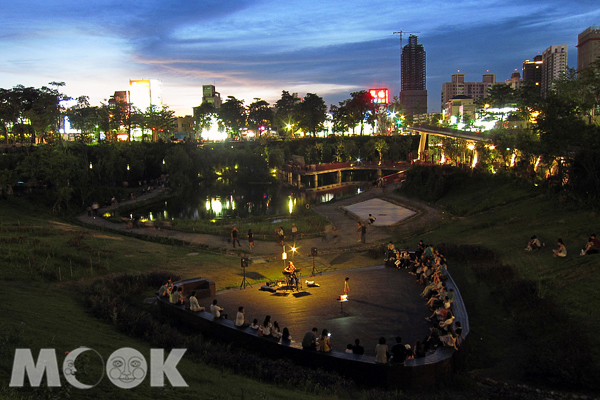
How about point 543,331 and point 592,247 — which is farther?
point 592,247

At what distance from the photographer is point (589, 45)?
11900cm

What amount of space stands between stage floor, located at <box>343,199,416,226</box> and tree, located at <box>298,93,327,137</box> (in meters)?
80.4

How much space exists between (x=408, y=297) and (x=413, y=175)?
35.4 meters

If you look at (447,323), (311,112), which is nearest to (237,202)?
(447,323)

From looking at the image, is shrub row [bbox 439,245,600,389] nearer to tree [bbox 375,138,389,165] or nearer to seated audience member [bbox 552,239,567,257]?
seated audience member [bbox 552,239,567,257]

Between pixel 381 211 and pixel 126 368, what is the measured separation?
33.8 metres

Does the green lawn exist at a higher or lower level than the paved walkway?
higher

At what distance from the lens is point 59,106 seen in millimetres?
88938

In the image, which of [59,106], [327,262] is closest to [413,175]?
[327,262]

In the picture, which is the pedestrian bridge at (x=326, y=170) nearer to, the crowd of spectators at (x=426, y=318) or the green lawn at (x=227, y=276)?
the green lawn at (x=227, y=276)

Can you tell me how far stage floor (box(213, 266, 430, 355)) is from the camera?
13820 mm

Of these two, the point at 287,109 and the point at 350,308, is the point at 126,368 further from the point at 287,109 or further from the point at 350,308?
the point at 287,109

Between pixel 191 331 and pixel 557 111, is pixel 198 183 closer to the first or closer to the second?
pixel 557 111

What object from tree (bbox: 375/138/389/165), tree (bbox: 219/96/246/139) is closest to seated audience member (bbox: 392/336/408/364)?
tree (bbox: 375/138/389/165)
